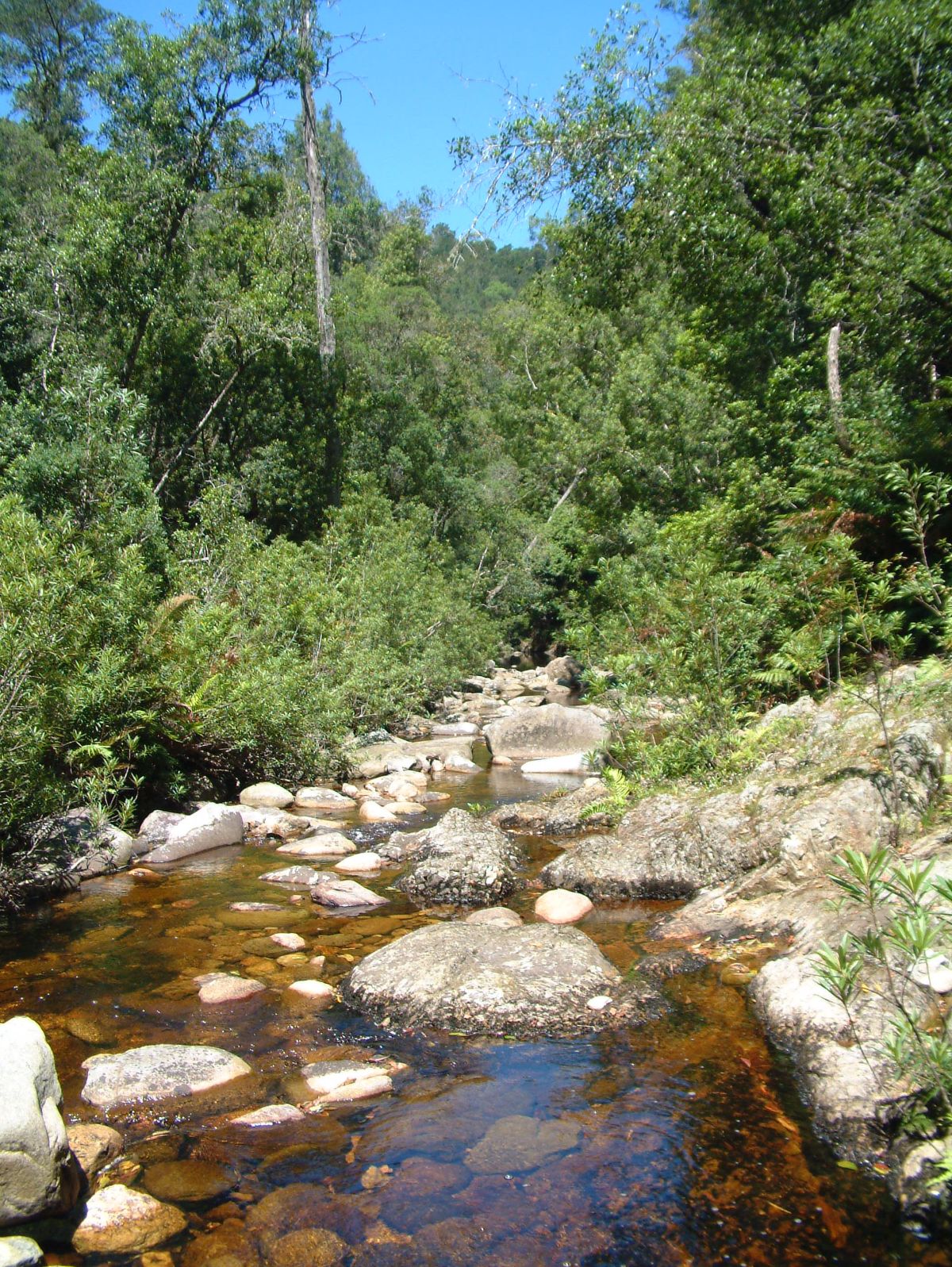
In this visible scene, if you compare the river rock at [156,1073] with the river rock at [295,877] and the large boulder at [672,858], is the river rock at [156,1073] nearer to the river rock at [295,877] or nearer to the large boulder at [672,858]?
the river rock at [295,877]

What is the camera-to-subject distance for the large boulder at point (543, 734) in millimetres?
14086

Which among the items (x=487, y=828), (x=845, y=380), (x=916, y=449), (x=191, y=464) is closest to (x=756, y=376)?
(x=845, y=380)

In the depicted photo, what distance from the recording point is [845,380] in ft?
39.1

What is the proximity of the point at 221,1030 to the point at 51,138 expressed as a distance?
2964cm

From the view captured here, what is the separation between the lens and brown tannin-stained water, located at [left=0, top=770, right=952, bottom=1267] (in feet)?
10.0

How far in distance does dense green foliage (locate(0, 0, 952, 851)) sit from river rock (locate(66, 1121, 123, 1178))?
10.6 ft

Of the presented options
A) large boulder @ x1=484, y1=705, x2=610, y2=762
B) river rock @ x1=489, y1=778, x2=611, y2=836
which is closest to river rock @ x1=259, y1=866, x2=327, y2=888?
river rock @ x1=489, y1=778, x2=611, y2=836

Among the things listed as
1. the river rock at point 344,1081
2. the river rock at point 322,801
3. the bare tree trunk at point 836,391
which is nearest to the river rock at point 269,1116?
the river rock at point 344,1081

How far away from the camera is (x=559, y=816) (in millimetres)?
9055

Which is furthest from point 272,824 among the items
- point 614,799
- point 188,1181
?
point 188,1181

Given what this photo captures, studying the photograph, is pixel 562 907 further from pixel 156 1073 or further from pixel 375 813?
pixel 375 813

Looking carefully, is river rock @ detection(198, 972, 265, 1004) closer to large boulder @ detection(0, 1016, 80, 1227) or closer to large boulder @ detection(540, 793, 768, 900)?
large boulder @ detection(0, 1016, 80, 1227)

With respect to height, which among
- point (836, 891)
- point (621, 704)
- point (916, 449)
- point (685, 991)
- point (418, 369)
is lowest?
point (685, 991)

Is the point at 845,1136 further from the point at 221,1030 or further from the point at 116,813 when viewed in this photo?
the point at 116,813
